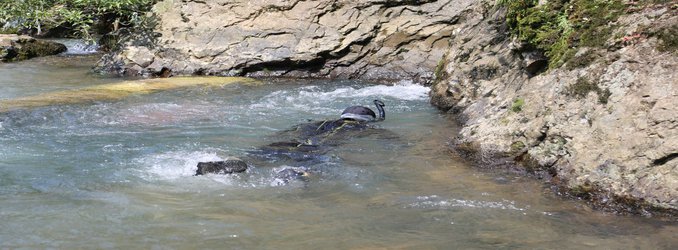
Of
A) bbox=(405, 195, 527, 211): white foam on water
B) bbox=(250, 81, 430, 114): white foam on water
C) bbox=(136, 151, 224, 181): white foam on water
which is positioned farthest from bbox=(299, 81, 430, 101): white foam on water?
bbox=(405, 195, 527, 211): white foam on water

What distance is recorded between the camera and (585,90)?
628 cm

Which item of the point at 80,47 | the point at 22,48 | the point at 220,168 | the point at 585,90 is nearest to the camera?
the point at 585,90

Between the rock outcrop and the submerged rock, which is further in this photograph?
the rock outcrop

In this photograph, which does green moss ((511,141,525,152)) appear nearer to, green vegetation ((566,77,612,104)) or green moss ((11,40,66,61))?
green vegetation ((566,77,612,104))

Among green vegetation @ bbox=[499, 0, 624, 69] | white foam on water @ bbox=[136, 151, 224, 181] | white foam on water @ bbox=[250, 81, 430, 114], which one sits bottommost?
white foam on water @ bbox=[250, 81, 430, 114]

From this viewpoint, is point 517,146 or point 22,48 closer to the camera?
point 517,146

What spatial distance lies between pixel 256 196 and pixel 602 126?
2890 millimetres

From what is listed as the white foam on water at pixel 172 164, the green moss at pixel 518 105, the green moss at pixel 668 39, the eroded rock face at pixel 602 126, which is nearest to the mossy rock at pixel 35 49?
the white foam on water at pixel 172 164

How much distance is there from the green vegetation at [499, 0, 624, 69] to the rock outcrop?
12531 millimetres

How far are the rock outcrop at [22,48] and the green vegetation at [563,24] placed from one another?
1253 centimetres

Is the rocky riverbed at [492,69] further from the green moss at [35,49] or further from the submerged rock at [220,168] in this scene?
the green moss at [35,49]

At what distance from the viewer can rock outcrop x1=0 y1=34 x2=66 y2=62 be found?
16.3m

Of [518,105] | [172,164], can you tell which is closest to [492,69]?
[518,105]

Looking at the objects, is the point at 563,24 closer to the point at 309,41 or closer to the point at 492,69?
the point at 492,69
